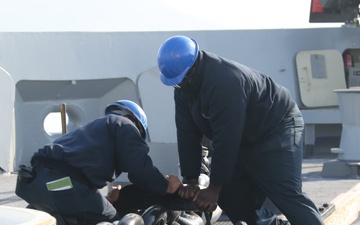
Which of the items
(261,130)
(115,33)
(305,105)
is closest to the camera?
(261,130)

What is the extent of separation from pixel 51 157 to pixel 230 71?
44.1 inches

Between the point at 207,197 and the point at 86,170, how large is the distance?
74 centimetres

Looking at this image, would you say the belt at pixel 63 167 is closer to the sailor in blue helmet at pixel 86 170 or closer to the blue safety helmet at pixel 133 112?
the sailor in blue helmet at pixel 86 170

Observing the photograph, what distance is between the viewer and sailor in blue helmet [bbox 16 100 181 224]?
4461 mm

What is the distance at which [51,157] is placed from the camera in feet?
14.8

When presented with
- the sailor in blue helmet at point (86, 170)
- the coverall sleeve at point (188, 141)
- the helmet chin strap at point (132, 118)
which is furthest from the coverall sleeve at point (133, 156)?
the coverall sleeve at point (188, 141)

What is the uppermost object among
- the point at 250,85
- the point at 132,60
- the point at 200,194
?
the point at 132,60

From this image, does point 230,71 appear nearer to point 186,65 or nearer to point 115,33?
point 186,65

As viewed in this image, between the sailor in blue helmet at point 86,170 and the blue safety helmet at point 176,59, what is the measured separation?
14.0 inches

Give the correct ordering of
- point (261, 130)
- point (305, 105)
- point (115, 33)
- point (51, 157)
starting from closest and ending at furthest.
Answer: point (51, 157) → point (261, 130) → point (115, 33) → point (305, 105)

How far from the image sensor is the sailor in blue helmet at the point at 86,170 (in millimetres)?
4461

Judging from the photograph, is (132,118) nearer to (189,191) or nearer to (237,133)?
(189,191)

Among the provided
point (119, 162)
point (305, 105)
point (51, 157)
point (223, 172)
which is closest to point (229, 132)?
point (223, 172)

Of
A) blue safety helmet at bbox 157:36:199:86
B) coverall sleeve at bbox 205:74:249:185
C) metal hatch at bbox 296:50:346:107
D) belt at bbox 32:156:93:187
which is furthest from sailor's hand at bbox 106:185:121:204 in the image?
metal hatch at bbox 296:50:346:107
